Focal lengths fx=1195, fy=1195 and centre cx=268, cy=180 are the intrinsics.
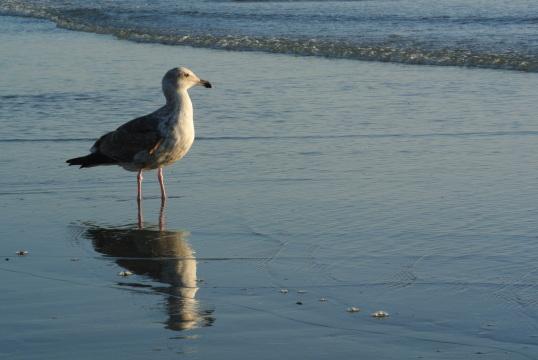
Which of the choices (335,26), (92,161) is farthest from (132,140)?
(335,26)

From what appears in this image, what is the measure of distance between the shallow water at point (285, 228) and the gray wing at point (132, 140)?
0.99 feet

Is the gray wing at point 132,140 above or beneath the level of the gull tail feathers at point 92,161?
above

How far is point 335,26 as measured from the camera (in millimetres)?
23469

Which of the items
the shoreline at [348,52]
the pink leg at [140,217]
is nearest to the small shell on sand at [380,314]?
the pink leg at [140,217]

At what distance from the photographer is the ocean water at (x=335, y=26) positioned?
58.0 ft

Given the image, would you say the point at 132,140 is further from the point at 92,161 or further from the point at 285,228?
the point at 285,228

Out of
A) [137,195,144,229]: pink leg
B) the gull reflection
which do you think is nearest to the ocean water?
[137,195,144,229]: pink leg

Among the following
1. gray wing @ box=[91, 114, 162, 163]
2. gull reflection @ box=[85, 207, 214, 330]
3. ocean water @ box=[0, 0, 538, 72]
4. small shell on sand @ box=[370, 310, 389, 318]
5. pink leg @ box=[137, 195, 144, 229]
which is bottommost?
ocean water @ box=[0, 0, 538, 72]

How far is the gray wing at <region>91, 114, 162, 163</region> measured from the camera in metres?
8.45

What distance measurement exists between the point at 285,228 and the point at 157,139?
60.5 inches

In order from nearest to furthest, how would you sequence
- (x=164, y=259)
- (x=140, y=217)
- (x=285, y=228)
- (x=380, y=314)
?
(x=380, y=314)
(x=164, y=259)
(x=285, y=228)
(x=140, y=217)

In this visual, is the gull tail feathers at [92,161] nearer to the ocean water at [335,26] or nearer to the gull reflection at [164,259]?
the gull reflection at [164,259]

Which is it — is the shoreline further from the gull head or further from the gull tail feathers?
the gull tail feathers

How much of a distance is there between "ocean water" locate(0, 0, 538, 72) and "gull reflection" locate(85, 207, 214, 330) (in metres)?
8.76
